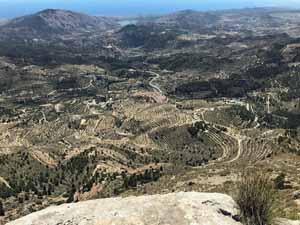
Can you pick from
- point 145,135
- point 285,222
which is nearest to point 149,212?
point 285,222

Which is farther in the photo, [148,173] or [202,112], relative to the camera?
[202,112]

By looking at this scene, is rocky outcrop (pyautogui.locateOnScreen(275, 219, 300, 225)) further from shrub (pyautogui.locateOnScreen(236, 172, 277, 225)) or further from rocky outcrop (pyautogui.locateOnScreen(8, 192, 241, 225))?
rocky outcrop (pyautogui.locateOnScreen(8, 192, 241, 225))

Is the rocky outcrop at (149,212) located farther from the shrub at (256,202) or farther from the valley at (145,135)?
the valley at (145,135)

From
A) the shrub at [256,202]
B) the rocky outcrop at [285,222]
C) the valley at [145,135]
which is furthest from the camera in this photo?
the valley at [145,135]

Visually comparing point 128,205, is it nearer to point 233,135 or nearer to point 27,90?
point 233,135

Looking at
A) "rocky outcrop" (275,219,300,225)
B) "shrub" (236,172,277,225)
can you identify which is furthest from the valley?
"shrub" (236,172,277,225)

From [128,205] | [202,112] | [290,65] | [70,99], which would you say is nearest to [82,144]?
[202,112]

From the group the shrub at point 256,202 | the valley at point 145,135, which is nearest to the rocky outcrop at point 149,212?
the shrub at point 256,202

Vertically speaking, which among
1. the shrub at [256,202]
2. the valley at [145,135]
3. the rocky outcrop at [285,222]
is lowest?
the valley at [145,135]
